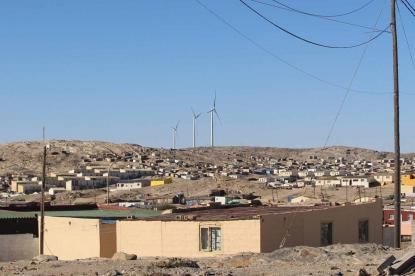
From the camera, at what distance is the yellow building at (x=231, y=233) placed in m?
26.0

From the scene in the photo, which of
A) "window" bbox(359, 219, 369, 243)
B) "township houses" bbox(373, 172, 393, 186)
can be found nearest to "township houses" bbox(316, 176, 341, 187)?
"township houses" bbox(373, 172, 393, 186)

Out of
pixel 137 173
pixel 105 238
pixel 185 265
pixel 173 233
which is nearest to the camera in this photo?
pixel 185 265

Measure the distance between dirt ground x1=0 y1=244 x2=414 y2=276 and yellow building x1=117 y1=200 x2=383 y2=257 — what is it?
6083mm

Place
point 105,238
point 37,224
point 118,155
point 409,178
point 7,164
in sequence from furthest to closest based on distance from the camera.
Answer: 1. point 118,155
2. point 7,164
3. point 409,178
4. point 37,224
5. point 105,238

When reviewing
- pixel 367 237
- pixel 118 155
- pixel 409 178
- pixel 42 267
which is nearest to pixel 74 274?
pixel 42 267

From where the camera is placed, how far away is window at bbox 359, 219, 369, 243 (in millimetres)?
31859

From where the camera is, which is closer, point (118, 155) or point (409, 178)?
point (409, 178)

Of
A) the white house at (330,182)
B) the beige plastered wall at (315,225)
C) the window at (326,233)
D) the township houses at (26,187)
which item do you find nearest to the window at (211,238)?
the beige plastered wall at (315,225)

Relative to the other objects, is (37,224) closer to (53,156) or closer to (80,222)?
(80,222)

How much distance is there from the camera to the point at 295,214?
27.4 meters

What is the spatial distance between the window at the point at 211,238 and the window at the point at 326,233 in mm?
4878

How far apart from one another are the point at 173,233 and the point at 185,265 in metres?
10.1

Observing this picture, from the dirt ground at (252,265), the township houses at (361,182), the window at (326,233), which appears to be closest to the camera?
the dirt ground at (252,265)

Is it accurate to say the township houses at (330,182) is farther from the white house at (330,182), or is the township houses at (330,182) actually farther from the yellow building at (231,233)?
the yellow building at (231,233)
